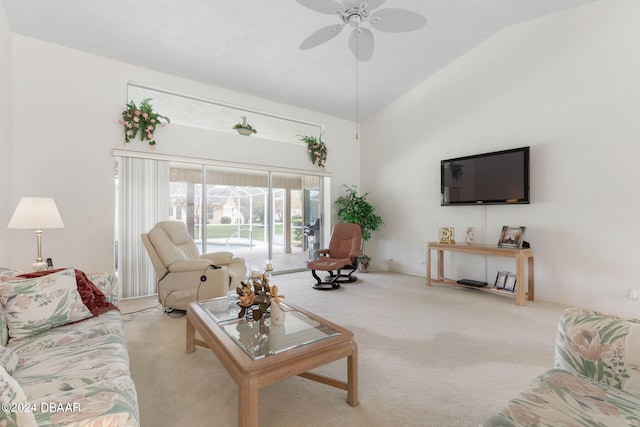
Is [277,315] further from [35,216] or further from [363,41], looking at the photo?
[363,41]

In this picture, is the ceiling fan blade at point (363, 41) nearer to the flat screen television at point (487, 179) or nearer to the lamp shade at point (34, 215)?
the flat screen television at point (487, 179)

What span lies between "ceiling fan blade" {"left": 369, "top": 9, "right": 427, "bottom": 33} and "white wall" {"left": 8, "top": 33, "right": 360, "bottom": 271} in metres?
3.14

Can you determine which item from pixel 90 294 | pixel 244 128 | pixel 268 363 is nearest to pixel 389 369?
pixel 268 363

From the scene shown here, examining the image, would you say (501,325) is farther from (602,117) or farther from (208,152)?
(208,152)

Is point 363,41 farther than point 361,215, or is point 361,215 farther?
point 361,215

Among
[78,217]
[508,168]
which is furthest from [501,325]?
[78,217]

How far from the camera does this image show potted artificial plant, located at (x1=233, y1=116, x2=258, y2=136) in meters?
4.72

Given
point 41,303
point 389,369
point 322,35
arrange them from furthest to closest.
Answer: point 322,35
point 389,369
point 41,303

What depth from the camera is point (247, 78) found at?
4328mm

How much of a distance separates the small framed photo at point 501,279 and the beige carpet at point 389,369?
30 centimetres

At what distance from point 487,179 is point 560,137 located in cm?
93

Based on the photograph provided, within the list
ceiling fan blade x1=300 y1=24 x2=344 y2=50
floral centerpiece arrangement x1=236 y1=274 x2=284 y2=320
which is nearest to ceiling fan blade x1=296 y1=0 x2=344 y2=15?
ceiling fan blade x1=300 y1=24 x2=344 y2=50

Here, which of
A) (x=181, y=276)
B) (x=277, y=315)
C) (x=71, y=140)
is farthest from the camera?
(x=71, y=140)

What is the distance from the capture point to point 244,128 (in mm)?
4754
